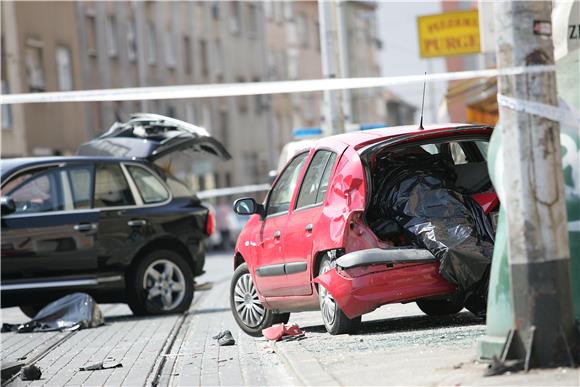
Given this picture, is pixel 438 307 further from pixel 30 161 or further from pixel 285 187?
pixel 30 161

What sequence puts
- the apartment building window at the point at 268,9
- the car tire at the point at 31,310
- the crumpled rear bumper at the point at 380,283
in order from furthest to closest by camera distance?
the apartment building window at the point at 268,9 → the car tire at the point at 31,310 → the crumpled rear bumper at the point at 380,283

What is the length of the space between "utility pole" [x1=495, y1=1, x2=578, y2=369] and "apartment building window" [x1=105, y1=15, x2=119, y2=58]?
4678 cm

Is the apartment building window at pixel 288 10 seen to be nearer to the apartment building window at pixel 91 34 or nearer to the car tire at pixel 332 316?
the apartment building window at pixel 91 34

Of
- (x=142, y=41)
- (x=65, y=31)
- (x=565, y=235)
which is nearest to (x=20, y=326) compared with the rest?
(x=565, y=235)

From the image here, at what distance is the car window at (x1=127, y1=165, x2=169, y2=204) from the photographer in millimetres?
17000

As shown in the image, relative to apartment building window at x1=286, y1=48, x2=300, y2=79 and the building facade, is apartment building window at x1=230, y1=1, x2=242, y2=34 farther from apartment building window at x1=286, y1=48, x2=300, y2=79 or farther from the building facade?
apartment building window at x1=286, y1=48, x2=300, y2=79

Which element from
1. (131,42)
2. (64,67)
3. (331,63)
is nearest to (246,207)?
(331,63)

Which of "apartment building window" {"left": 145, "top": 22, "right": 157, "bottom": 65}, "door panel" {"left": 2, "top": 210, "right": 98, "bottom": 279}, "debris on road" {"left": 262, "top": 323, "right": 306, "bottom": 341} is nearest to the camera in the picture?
"debris on road" {"left": 262, "top": 323, "right": 306, "bottom": 341}

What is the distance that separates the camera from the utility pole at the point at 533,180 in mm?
7664

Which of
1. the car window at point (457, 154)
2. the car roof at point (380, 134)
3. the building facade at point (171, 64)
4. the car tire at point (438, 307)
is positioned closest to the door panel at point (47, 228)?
the car tire at point (438, 307)

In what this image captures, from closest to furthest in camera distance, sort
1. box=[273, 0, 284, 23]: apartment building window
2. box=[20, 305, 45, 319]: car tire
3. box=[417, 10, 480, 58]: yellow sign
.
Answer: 1. box=[20, 305, 45, 319]: car tire
2. box=[417, 10, 480, 58]: yellow sign
3. box=[273, 0, 284, 23]: apartment building window

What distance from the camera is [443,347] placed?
30.4 feet

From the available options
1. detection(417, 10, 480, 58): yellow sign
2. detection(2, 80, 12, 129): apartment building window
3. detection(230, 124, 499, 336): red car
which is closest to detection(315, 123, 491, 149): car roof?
detection(230, 124, 499, 336): red car

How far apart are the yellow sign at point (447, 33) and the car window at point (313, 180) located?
74.8 ft
